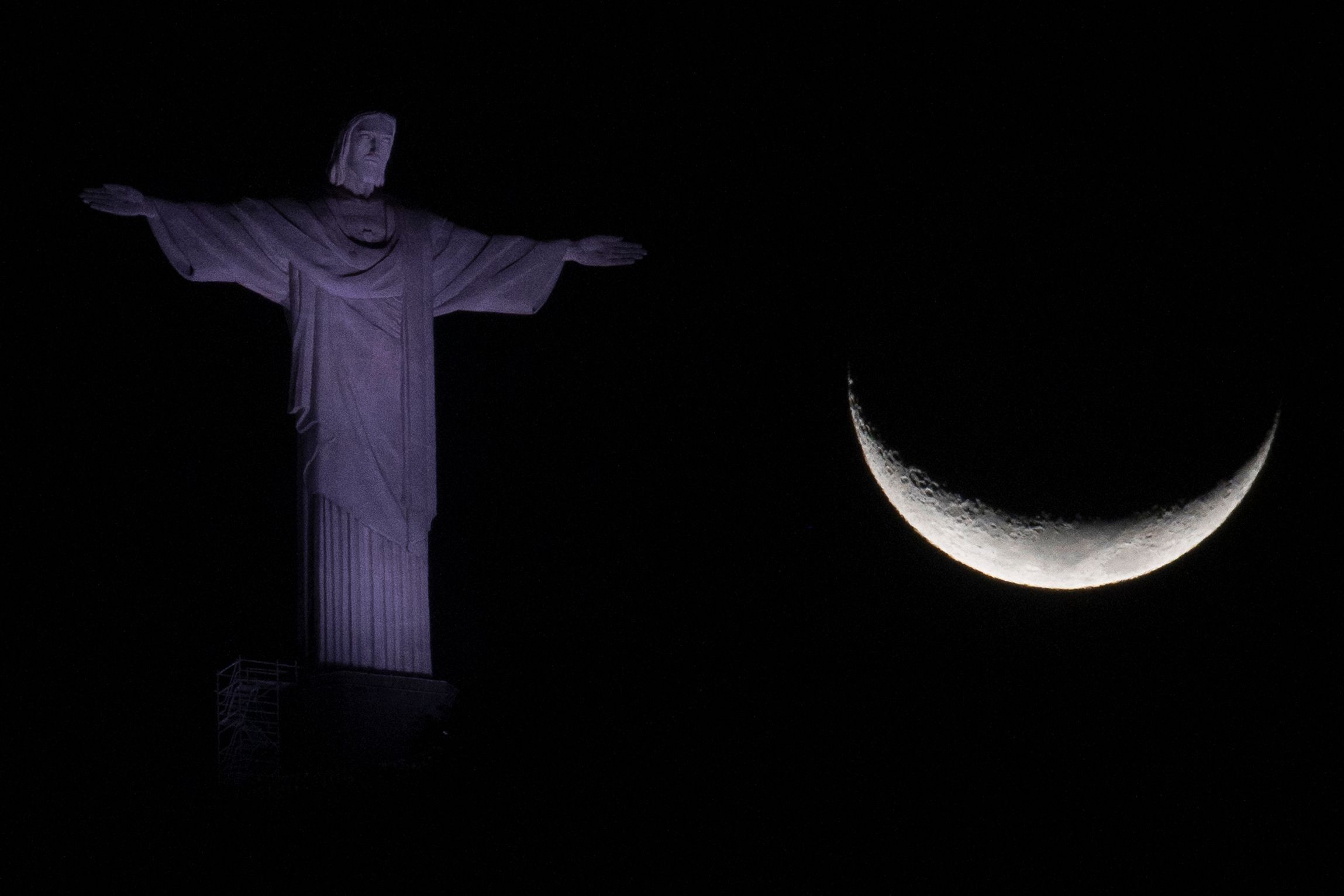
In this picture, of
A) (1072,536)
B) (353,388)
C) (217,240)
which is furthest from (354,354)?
(1072,536)

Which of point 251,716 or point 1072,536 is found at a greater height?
point 1072,536

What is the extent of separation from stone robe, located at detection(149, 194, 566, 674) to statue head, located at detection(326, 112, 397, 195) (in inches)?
Answer: 6.1

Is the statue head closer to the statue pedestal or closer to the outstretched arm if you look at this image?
the outstretched arm

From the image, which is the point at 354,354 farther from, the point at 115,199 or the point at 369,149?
the point at 115,199

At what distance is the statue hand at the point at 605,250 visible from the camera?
511 inches

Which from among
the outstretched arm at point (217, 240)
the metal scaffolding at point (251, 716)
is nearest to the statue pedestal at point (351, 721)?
the metal scaffolding at point (251, 716)

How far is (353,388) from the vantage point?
12125mm

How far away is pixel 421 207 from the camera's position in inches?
500

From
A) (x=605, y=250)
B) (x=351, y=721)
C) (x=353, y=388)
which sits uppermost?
(x=605, y=250)

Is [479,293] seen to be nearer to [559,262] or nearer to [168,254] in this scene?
[559,262]

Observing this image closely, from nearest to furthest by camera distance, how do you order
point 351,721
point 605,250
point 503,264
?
point 351,721
point 503,264
point 605,250

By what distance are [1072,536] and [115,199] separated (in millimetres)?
6439

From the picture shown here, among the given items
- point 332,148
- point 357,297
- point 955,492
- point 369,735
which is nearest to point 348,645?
point 369,735

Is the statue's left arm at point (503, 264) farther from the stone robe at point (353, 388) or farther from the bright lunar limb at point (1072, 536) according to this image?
the bright lunar limb at point (1072, 536)
